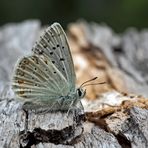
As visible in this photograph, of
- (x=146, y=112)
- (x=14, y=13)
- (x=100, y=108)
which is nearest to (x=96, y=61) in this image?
(x=100, y=108)

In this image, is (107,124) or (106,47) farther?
(106,47)

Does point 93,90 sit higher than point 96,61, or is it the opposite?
point 96,61

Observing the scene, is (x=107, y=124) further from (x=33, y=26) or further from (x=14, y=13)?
(x=14, y=13)

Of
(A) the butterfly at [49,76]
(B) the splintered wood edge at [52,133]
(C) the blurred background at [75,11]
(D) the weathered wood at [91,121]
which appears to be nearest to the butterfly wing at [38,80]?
(A) the butterfly at [49,76]

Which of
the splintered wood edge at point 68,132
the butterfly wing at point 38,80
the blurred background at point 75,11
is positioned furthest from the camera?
the blurred background at point 75,11

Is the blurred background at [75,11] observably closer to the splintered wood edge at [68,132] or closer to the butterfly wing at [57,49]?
the butterfly wing at [57,49]

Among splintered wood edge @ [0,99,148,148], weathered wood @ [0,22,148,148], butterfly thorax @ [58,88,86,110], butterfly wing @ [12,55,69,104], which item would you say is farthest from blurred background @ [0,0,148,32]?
splintered wood edge @ [0,99,148,148]
